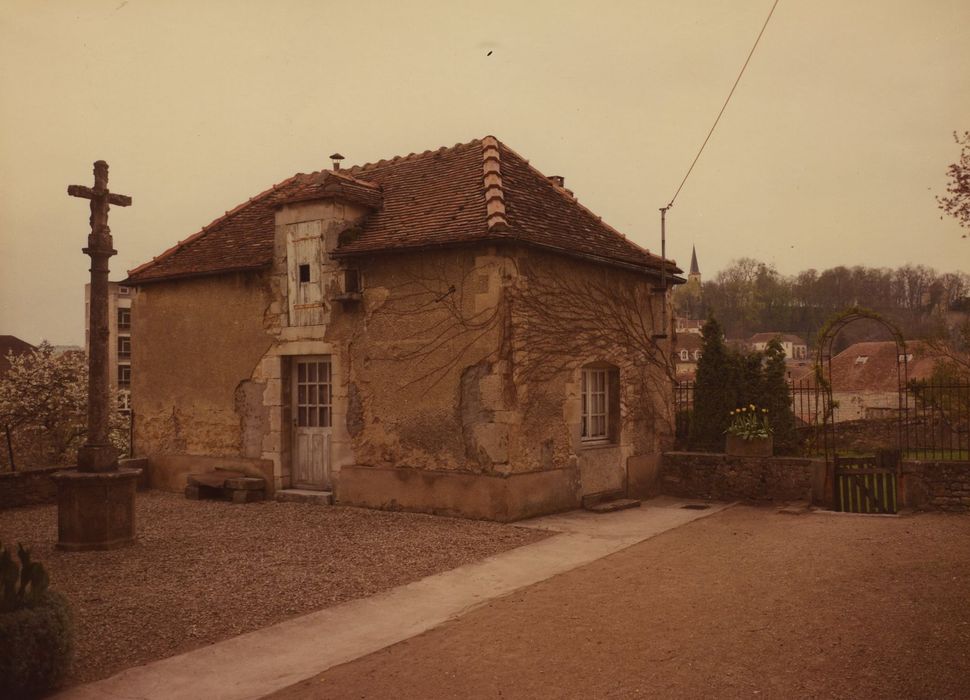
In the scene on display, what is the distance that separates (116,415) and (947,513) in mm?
22162

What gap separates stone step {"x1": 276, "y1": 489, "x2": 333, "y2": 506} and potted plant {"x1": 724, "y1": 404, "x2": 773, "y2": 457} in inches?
255

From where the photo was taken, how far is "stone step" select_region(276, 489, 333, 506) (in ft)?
38.2

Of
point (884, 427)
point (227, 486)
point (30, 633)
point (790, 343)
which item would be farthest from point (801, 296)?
point (30, 633)

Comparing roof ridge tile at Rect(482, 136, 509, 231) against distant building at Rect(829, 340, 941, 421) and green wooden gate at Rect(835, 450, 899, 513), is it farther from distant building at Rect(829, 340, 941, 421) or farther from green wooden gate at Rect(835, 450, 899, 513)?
distant building at Rect(829, 340, 941, 421)

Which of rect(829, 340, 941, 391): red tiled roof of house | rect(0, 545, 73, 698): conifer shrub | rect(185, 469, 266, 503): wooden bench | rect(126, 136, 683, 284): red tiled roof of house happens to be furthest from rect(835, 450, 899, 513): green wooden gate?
rect(829, 340, 941, 391): red tiled roof of house

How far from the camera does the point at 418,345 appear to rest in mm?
10828

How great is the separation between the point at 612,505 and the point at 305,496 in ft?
15.6

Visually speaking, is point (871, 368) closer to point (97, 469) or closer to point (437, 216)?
point (437, 216)

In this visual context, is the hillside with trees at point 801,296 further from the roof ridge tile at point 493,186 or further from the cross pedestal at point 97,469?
the cross pedestal at point 97,469

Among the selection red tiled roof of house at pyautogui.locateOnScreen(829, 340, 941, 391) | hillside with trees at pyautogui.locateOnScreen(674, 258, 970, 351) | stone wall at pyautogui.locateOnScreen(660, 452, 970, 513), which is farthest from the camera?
hillside with trees at pyautogui.locateOnScreen(674, 258, 970, 351)

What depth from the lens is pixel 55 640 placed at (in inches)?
178

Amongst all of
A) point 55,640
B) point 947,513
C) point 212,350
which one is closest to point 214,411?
point 212,350

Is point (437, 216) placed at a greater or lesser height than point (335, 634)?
greater

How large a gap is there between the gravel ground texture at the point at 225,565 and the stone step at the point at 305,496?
0.59ft
